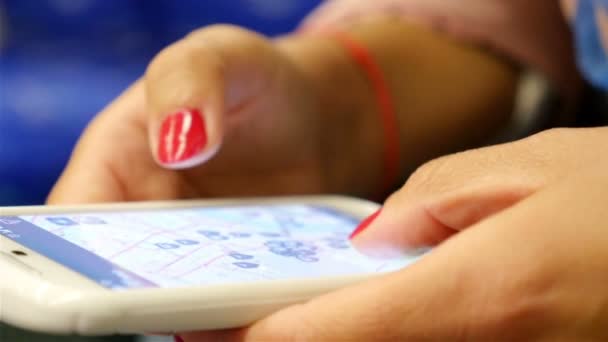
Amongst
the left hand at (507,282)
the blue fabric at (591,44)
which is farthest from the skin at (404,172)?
the blue fabric at (591,44)

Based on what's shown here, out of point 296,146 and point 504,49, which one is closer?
point 296,146

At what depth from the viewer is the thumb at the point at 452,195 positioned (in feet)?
0.83

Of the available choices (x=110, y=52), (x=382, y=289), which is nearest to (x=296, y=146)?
(x=382, y=289)

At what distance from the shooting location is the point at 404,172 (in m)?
0.54

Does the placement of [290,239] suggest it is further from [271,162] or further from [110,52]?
[110,52]

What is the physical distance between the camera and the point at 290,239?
34 cm

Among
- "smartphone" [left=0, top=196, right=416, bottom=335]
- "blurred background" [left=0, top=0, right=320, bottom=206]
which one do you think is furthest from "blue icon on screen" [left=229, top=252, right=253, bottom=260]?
"blurred background" [left=0, top=0, right=320, bottom=206]

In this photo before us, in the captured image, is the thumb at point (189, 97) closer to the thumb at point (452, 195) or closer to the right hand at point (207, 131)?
the right hand at point (207, 131)

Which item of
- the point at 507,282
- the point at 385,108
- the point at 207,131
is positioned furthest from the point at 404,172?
the point at 507,282

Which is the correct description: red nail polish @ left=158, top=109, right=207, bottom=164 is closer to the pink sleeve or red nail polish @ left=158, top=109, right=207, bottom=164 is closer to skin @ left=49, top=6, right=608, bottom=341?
skin @ left=49, top=6, right=608, bottom=341

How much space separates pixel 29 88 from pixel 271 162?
32cm

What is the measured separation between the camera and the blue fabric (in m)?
0.44

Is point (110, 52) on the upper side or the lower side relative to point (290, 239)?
upper

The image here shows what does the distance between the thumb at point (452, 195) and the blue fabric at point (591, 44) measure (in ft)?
0.65
